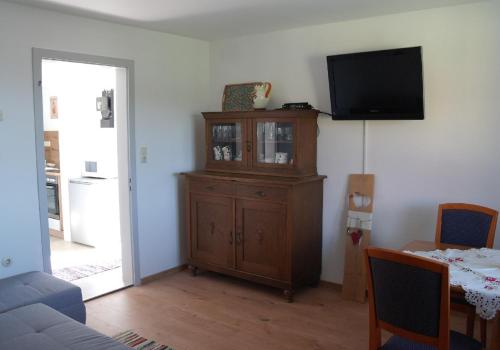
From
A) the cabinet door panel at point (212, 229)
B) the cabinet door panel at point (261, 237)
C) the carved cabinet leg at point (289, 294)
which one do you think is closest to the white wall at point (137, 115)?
the cabinet door panel at point (212, 229)

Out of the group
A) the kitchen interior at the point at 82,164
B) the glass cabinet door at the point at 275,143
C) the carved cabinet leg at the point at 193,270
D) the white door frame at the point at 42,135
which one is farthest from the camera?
the kitchen interior at the point at 82,164

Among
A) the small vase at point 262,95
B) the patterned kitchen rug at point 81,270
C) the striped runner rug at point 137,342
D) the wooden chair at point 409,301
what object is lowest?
the striped runner rug at point 137,342

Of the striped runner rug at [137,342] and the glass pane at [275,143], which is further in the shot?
the glass pane at [275,143]

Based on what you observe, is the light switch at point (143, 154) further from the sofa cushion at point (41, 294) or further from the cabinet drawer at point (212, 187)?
the sofa cushion at point (41, 294)

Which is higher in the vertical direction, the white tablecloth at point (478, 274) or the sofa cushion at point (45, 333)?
the white tablecloth at point (478, 274)

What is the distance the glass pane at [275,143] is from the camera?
3920 millimetres

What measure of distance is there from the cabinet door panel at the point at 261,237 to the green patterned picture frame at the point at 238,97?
99 centimetres

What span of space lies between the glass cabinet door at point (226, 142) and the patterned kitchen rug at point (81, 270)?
1.64 m

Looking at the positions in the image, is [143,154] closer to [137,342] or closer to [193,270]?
[193,270]

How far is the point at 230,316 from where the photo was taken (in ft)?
11.6

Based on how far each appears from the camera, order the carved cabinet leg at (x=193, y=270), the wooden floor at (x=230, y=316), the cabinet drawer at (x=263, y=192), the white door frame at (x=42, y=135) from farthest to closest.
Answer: the carved cabinet leg at (x=193, y=270) < the cabinet drawer at (x=263, y=192) < the white door frame at (x=42, y=135) < the wooden floor at (x=230, y=316)

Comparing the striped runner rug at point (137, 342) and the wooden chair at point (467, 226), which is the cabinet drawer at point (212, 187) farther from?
the wooden chair at point (467, 226)

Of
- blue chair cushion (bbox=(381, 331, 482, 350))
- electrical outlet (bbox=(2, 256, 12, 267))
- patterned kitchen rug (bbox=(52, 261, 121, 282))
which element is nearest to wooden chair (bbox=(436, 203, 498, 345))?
blue chair cushion (bbox=(381, 331, 482, 350))

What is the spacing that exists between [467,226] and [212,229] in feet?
7.28
